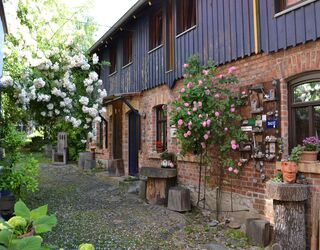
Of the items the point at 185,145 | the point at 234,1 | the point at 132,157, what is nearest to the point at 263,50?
the point at 234,1

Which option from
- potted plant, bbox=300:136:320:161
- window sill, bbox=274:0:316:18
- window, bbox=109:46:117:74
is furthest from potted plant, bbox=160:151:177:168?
window, bbox=109:46:117:74

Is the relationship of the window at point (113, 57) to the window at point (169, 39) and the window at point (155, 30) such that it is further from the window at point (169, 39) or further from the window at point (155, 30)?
the window at point (169, 39)

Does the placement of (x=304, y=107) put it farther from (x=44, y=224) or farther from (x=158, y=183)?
(x=44, y=224)

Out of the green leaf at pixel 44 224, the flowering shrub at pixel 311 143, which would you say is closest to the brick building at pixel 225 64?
the flowering shrub at pixel 311 143

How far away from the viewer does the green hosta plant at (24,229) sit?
1.62 m

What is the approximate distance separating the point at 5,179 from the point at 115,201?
324cm

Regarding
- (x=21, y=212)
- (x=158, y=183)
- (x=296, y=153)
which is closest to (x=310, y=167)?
(x=296, y=153)

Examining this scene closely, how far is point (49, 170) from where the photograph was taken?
15898 millimetres

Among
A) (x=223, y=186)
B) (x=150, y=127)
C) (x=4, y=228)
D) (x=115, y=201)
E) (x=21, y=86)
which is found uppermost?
(x=21, y=86)

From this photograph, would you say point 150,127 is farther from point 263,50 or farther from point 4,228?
point 4,228

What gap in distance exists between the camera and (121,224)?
7055 mm

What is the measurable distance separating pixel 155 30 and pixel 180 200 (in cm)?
553

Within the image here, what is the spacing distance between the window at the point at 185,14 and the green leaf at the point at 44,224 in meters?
7.62

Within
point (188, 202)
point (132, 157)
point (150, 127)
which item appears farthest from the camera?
point (132, 157)
